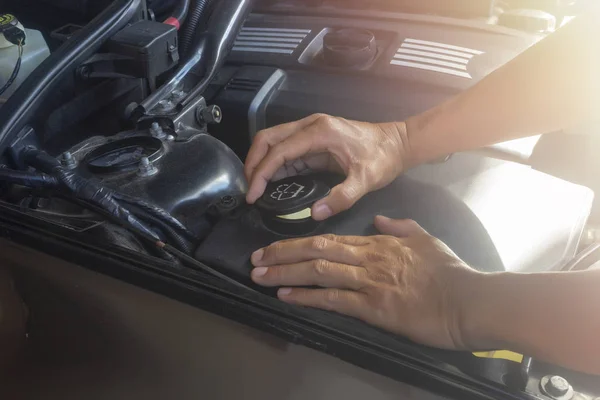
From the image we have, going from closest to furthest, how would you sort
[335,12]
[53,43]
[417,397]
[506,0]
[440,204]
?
[417,397] < [440,204] < [53,43] < [335,12] < [506,0]

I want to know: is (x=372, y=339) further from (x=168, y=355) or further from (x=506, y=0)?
(x=506, y=0)

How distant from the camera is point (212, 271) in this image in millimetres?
681

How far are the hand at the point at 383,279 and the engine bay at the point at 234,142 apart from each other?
1.2 inches

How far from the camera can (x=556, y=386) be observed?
0.54 meters

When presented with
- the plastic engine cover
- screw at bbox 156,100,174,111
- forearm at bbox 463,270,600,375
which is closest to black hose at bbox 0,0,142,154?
screw at bbox 156,100,174,111

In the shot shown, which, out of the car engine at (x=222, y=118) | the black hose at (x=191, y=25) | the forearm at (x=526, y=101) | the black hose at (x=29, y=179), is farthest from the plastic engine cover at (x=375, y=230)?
the black hose at (x=191, y=25)

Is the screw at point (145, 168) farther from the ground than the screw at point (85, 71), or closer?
closer

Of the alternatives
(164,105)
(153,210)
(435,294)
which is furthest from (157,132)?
(435,294)

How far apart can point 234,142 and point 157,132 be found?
0.25m

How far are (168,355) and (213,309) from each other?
97 mm

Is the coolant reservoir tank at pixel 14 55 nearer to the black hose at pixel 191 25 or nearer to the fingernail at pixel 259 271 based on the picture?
the black hose at pixel 191 25

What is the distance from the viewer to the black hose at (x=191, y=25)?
115cm

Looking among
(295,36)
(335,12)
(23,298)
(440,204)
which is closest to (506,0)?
(335,12)

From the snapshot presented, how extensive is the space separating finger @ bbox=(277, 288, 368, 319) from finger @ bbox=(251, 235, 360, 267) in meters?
0.04
